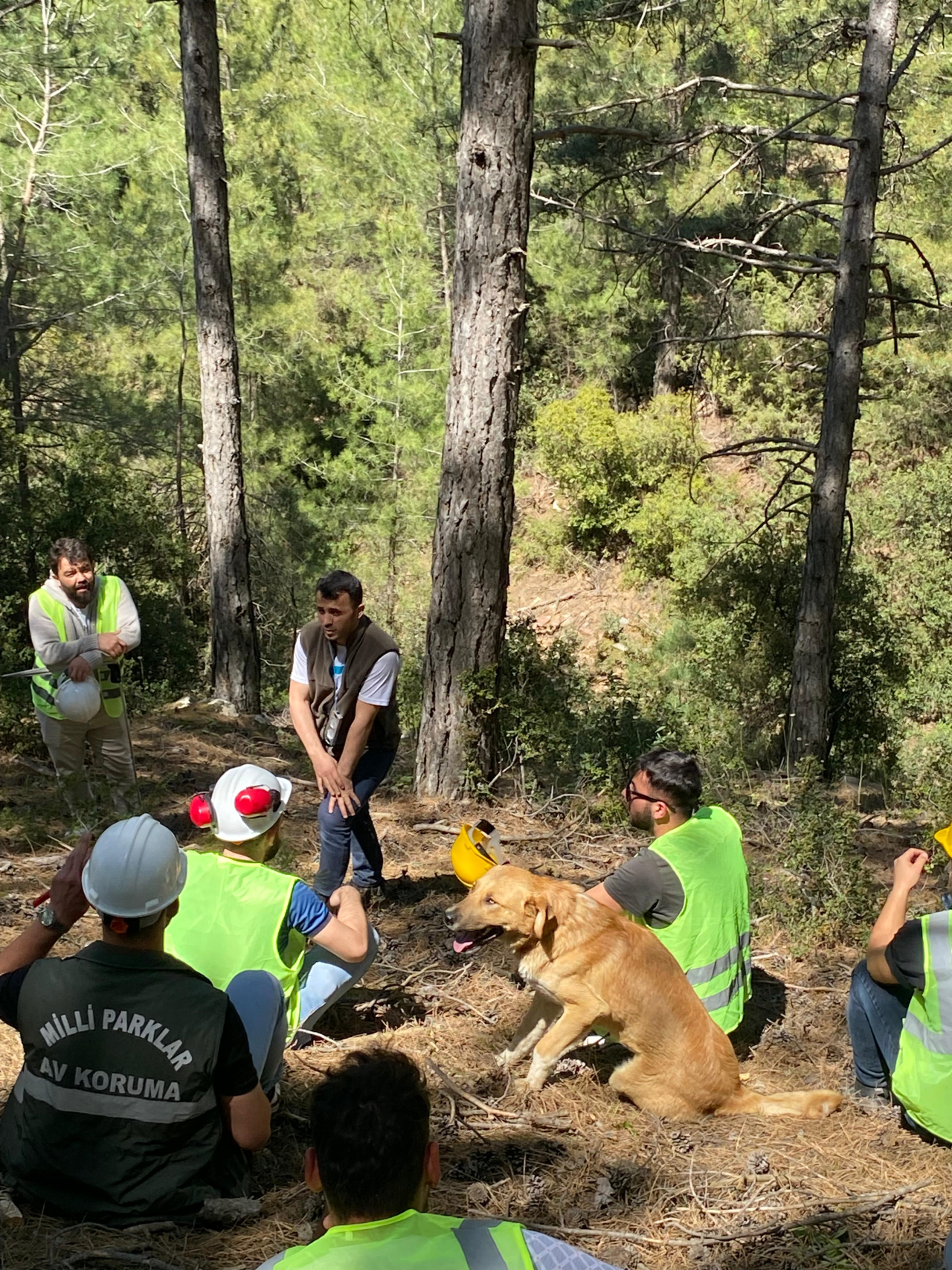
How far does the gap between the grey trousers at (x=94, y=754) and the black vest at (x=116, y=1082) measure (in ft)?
14.1

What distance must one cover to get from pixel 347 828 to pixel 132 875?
2.79 m

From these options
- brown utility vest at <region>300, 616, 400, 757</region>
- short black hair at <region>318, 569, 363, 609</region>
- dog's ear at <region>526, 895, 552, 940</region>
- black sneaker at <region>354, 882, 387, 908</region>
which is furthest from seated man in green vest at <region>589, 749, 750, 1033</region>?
black sneaker at <region>354, 882, 387, 908</region>

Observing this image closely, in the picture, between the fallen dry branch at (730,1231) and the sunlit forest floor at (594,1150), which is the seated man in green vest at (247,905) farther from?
the fallen dry branch at (730,1231)

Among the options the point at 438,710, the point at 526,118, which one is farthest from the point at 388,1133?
the point at 526,118

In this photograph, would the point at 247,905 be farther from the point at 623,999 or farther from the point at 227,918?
the point at 623,999

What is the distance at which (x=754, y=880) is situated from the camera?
6.32 metres

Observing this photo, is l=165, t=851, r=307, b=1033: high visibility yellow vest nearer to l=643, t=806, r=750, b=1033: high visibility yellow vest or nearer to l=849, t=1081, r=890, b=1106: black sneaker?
l=643, t=806, r=750, b=1033: high visibility yellow vest

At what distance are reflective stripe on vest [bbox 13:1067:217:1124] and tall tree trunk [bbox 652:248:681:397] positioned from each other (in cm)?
2550

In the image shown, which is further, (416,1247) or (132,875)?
(132,875)

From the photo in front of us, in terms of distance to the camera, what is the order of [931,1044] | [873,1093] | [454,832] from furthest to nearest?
[454,832] → [873,1093] → [931,1044]

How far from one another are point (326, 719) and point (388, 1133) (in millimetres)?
3740

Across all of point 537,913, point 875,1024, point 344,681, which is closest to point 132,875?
point 537,913

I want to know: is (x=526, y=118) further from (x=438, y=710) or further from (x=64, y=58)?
(x=64, y=58)

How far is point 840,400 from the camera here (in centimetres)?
1162
